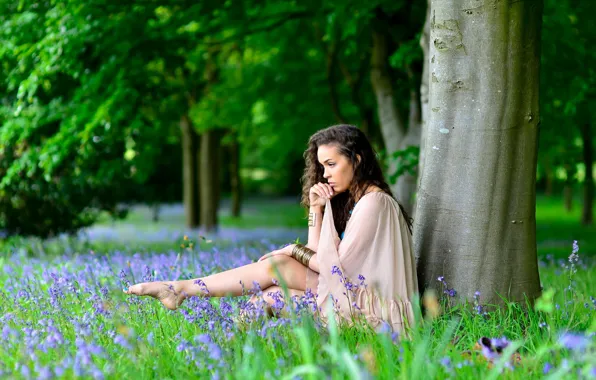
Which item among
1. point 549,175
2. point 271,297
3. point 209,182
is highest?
Result: point 271,297

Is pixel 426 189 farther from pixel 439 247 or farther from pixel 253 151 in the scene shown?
pixel 253 151

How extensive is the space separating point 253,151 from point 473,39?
31.9m

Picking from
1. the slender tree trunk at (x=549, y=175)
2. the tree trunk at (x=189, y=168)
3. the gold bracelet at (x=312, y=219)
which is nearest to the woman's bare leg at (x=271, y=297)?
the gold bracelet at (x=312, y=219)

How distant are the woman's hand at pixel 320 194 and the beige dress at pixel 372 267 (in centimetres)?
37

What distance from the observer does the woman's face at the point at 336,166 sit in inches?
168

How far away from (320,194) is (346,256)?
56cm

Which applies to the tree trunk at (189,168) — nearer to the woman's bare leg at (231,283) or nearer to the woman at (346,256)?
the woman at (346,256)

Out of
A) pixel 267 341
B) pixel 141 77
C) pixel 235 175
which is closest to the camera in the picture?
pixel 267 341

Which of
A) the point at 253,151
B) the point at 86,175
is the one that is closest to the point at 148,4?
the point at 86,175

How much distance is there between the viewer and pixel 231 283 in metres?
4.23

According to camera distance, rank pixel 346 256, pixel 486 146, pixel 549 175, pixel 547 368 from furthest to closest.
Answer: pixel 549 175, pixel 486 146, pixel 346 256, pixel 547 368

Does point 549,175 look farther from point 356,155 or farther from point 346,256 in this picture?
point 346,256

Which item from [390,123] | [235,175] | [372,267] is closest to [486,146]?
[372,267]

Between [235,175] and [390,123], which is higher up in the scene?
[390,123]
